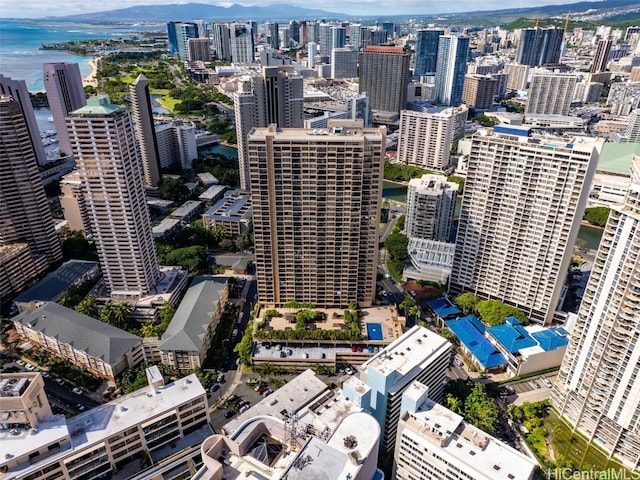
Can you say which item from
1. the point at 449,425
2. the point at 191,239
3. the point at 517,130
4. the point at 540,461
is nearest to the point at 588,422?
the point at 540,461

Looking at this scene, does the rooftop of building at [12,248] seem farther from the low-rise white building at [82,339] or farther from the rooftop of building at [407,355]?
the rooftop of building at [407,355]

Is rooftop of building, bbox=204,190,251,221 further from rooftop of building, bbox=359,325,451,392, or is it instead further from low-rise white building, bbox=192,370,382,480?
low-rise white building, bbox=192,370,382,480

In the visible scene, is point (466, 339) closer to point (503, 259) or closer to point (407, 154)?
point (503, 259)

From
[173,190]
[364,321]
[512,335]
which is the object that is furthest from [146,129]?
[512,335]

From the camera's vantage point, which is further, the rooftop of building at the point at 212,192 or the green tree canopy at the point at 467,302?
the rooftop of building at the point at 212,192

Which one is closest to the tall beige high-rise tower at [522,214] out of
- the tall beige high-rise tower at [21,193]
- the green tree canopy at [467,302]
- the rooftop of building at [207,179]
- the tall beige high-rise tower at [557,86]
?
the green tree canopy at [467,302]

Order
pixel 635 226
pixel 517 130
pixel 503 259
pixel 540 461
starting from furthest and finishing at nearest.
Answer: pixel 503 259
pixel 517 130
pixel 540 461
pixel 635 226
